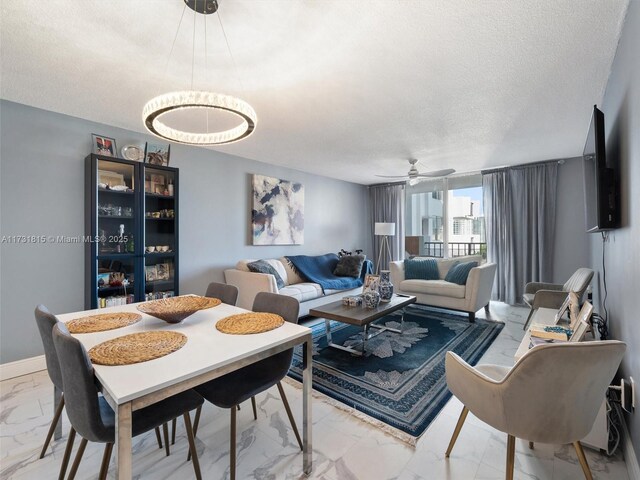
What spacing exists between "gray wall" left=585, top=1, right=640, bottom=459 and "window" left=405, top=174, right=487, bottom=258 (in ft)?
11.6

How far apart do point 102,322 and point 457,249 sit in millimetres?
5962

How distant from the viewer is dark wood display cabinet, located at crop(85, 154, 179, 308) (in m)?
2.85

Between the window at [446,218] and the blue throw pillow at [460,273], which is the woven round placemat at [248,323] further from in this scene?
the window at [446,218]

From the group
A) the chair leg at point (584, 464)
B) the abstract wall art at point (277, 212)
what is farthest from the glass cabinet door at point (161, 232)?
the chair leg at point (584, 464)

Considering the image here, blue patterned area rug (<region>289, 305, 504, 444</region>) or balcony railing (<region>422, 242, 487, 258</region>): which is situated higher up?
balcony railing (<region>422, 242, 487, 258</region>)

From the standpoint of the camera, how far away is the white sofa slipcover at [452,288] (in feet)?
12.7

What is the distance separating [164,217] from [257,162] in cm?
174

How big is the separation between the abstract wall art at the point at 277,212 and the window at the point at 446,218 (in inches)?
101

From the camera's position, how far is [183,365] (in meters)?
1.07

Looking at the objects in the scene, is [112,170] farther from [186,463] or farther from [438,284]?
[438,284]

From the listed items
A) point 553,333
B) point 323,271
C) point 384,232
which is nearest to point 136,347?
point 553,333

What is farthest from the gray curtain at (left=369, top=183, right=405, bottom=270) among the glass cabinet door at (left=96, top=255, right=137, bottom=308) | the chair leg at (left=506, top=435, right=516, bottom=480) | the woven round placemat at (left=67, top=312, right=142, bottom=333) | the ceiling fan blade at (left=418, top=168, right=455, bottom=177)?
the woven round placemat at (left=67, top=312, right=142, bottom=333)

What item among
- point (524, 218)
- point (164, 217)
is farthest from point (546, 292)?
point (164, 217)

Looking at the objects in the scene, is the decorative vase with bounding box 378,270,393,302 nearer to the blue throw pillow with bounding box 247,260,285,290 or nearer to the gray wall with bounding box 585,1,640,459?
the blue throw pillow with bounding box 247,260,285,290
